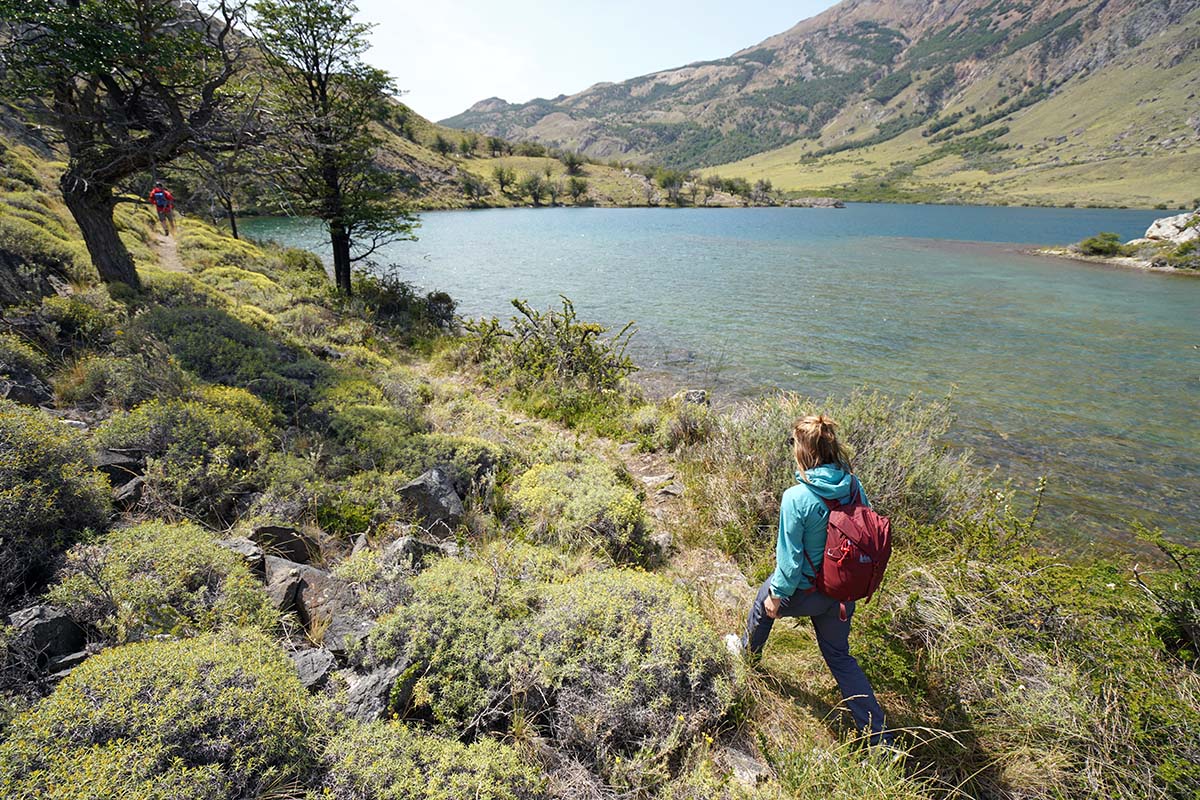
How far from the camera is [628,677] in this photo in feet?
11.4

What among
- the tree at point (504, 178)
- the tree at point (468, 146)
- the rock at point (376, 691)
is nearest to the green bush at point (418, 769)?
the rock at point (376, 691)

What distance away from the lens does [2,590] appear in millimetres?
3242

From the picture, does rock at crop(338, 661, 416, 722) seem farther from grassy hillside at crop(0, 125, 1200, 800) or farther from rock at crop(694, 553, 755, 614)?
rock at crop(694, 553, 755, 614)

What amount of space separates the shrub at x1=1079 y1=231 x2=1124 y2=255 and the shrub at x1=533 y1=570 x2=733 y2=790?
58.3 meters

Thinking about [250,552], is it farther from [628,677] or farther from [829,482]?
[829,482]

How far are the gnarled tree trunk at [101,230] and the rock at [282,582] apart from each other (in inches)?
379

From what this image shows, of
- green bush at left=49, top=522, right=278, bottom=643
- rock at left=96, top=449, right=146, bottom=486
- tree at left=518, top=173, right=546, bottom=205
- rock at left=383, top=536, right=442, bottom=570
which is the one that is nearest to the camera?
green bush at left=49, top=522, right=278, bottom=643

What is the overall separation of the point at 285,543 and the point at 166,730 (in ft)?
7.86

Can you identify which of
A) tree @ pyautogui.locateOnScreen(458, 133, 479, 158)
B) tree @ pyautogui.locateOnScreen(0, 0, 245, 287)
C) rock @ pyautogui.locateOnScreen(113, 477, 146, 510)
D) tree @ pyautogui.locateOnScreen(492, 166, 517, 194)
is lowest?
rock @ pyautogui.locateOnScreen(113, 477, 146, 510)

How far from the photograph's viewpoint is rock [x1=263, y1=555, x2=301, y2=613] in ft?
13.0

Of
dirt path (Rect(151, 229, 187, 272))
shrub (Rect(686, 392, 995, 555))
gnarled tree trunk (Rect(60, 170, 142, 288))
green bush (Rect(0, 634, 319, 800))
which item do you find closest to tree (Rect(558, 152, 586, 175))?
Result: dirt path (Rect(151, 229, 187, 272))

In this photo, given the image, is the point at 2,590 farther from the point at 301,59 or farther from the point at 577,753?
the point at 301,59

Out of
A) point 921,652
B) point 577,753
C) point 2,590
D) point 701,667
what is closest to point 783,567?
point 701,667

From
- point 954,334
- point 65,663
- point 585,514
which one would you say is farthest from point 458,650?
point 954,334
